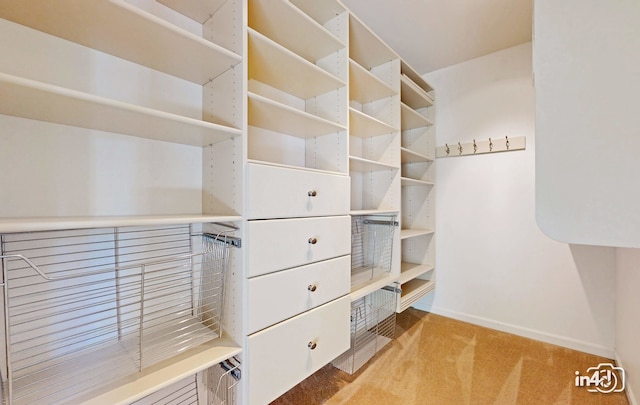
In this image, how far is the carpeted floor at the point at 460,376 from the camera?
154 cm

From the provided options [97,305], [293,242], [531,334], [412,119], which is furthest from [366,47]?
[531,334]

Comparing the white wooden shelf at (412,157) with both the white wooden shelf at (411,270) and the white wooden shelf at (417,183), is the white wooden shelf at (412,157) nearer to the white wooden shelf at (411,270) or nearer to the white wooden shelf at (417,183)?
the white wooden shelf at (417,183)

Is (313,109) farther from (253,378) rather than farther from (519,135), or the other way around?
(519,135)

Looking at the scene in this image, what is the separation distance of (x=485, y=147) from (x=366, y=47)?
139 centimetres

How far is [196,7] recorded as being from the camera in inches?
47.0

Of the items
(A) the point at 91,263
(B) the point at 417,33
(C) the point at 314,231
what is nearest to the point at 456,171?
(B) the point at 417,33

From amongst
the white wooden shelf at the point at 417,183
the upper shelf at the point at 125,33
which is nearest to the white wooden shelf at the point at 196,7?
the upper shelf at the point at 125,33

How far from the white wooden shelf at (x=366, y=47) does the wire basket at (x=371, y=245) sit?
1212mm

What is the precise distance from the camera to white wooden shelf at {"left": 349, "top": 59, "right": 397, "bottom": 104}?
5.81ft

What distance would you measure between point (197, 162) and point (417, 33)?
1927mm

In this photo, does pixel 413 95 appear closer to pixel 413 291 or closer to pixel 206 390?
pixel 413 291

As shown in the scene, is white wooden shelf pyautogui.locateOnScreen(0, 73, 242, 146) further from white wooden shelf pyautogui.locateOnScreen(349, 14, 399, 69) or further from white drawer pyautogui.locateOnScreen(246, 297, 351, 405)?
white wooden shelf pyautogui.locateOnScreen(349, 14, 399, 69)

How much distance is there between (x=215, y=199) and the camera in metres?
1.24

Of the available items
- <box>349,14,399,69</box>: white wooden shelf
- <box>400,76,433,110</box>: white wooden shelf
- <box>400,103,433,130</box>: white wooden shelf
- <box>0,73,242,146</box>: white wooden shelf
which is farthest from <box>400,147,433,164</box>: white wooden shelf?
<box>0,73,242,146</box>: white wooden shelf
